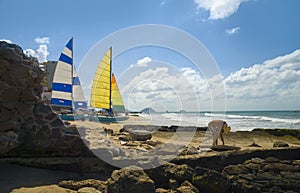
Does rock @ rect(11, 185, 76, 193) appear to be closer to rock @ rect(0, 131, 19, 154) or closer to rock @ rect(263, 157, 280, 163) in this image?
rock @ rect(0, 131, 19, 154)

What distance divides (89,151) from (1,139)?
5.70ft

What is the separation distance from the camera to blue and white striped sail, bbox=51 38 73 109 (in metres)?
20.7

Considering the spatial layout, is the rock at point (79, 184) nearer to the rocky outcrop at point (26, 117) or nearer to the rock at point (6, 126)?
the rocky outcrop at point (26, 117)

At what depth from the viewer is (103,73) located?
73.1 ft

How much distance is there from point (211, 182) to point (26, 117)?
13.6 ft

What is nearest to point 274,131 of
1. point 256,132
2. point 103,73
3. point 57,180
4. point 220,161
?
point 256,132

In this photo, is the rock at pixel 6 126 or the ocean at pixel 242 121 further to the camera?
the ocean at pixel 242 121

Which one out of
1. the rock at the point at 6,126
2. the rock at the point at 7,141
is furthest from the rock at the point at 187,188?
the rock at the point at 6,126

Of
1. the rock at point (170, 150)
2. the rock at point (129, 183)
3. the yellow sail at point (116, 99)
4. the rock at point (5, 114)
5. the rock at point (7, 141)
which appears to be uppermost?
the yellow sail at point (116, 99)

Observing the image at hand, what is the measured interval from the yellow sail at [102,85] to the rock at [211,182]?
1841 centimetres

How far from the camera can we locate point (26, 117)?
5453 millimetres

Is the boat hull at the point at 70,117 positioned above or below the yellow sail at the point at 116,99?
below

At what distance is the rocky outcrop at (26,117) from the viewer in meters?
5.17

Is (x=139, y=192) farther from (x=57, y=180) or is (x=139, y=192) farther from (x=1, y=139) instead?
(x=1, y=139)
